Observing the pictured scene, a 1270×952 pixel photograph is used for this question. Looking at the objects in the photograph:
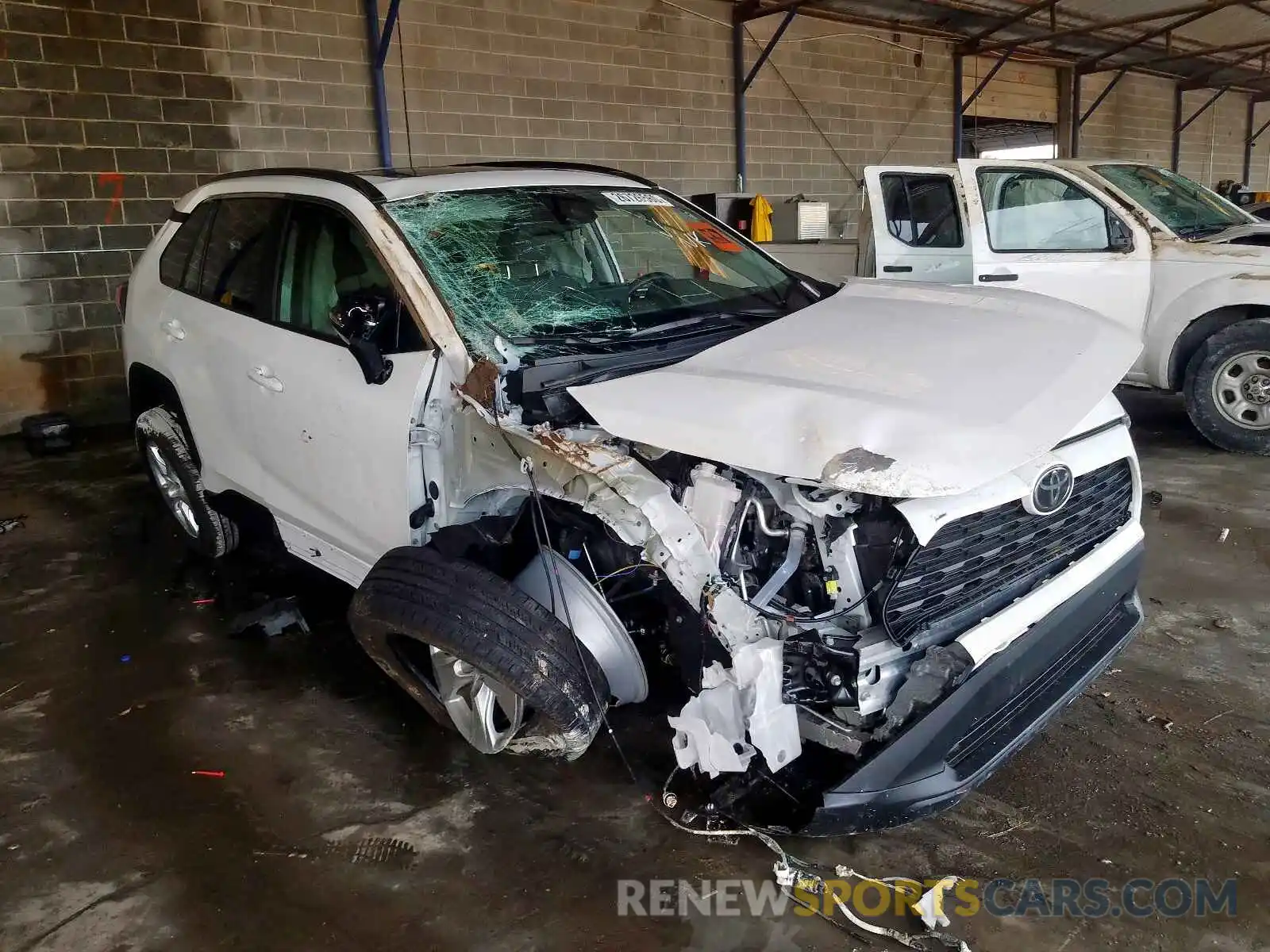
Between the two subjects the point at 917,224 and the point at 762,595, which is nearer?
the point at 762,595

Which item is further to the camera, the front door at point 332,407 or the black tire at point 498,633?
the front door at point 332,407

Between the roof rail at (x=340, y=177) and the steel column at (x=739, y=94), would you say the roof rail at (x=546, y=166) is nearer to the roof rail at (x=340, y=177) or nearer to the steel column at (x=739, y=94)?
the roof rail at (x=340, y=177)

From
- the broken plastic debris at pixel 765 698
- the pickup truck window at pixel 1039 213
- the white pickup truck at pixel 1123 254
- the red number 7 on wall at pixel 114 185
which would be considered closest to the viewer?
the broken plastic debris at pixel 765 698

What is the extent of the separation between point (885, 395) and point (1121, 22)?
12.0 metres

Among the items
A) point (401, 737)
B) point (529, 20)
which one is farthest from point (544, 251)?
point (529, 20)

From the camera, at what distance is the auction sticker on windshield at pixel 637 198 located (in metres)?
3.50

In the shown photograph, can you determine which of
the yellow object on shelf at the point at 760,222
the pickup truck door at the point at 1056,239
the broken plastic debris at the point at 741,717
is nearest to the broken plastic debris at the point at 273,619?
the broken plastic debris at the point at 741,717

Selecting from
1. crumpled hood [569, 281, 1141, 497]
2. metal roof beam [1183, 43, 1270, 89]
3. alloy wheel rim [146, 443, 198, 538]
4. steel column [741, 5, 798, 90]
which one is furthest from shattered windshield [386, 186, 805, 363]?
metal roof beam [1183, 43, 1270, 89]

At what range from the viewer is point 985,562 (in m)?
Answer: 2.24

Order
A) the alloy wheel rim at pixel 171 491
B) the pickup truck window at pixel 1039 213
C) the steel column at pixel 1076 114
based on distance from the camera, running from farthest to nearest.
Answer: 1. the steel column at pixel 1076 114
2. the pickup truck window at pixel 1039 213
3. the alloy wheel rim at pixel 171 491

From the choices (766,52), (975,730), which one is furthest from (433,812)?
(766,52)

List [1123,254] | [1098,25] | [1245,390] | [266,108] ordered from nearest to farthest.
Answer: [1245,390], [1123,254], [266,108], [1098,25]

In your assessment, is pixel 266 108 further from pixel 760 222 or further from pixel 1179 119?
pixel 1179 119

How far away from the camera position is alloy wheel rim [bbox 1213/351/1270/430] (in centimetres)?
550
